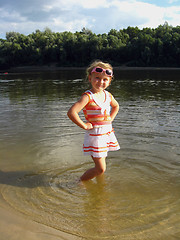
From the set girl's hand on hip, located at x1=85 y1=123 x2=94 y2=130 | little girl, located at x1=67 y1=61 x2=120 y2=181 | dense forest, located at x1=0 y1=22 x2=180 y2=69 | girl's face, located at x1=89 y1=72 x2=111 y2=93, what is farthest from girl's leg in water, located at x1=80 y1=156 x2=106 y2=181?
dense forest, located at x1=0 y1=22 x2=180 y2=69

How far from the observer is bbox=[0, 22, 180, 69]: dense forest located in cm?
6184

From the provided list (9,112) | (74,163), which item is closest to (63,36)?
(9,112)

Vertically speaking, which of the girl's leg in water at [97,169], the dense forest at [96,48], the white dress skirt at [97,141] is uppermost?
the dense forest at [96,48]

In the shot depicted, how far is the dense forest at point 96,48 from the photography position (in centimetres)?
6184

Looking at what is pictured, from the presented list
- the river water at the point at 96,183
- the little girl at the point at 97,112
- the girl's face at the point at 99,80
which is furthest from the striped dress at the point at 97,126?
the river water at the point at 96,183

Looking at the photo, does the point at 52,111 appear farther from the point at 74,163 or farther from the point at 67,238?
the point at 67,238

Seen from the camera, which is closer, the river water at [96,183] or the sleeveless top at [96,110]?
the river water at [96,183]

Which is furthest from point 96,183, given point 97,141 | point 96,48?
point 96,48

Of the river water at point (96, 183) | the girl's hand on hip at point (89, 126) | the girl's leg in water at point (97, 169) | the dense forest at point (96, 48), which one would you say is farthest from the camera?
the dense forest at point (96, 48)

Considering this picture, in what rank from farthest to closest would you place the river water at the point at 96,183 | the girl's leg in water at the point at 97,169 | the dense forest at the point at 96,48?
the dense forest at the point at 96,48 → the girl's leg in water at the point at 97,169 → the river water at the point at 96,183

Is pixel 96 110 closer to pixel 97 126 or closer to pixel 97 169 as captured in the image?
pixel 97 126

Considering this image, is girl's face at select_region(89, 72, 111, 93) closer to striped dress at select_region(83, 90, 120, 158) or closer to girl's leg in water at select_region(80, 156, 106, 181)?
striped dress at select_region(83, 90, 120, 158)

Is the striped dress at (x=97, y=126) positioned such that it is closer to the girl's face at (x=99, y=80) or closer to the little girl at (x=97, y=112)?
the little girl at (x=97, y=112)

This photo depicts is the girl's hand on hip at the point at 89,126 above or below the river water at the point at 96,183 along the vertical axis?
above
